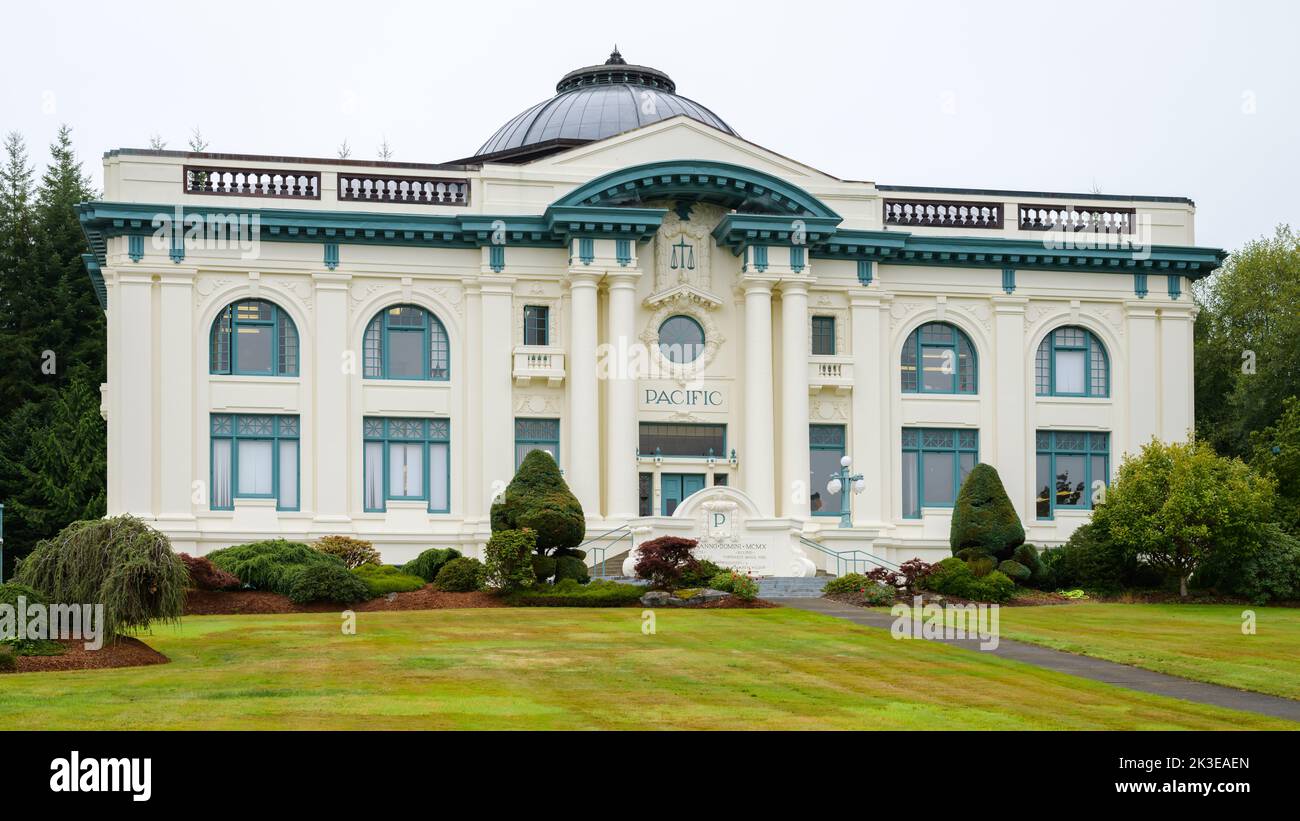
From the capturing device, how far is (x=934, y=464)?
45438mm

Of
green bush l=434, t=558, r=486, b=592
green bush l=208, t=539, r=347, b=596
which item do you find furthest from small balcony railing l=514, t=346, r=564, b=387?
green bush l=434, t=558, r=486, b=592

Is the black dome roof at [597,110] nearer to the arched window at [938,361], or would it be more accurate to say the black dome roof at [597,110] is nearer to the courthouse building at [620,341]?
the courthouse building at [620,341]

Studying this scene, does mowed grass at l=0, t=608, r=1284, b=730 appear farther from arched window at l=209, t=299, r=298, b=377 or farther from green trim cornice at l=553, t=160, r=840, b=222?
green trim cornice at l=553, t=160, r=840, b=222

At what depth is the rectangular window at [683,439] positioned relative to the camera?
43.9 metres

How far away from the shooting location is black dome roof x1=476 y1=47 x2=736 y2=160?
50469mm

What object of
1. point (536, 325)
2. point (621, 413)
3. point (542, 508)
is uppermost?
point (536, 325)

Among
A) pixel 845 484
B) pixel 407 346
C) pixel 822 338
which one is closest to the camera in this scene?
pixel 845 484

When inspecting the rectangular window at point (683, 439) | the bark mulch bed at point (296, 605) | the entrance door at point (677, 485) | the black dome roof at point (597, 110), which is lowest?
the bark mulch bed at point (296, 605)

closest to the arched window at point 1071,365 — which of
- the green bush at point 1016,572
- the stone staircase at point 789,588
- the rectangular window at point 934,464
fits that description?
the rectangular window at point 934,464

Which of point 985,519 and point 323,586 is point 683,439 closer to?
point 985,519

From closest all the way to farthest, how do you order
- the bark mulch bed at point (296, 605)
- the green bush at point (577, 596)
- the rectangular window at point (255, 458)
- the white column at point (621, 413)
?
the bark mulch bed at point (296, 605), the green bush at point (577, 596), the rectangular window at point (255, 458), the white column at point (621, 413)

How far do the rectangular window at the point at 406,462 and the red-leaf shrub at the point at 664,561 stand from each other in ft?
33.3

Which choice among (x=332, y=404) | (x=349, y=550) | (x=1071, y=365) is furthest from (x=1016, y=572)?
(x=332, y=404)

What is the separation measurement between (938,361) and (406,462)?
615 inches
